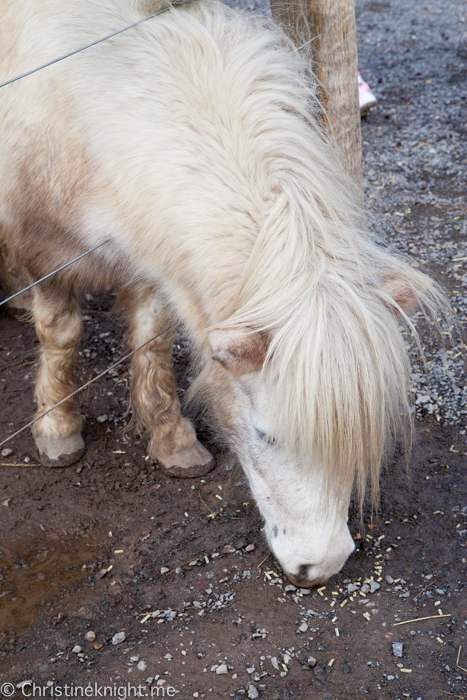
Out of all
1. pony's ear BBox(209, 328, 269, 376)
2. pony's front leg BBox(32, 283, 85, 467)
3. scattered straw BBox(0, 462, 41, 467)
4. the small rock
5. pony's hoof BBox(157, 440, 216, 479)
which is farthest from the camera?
scattered straw BBox(0, 462, 41, 467)

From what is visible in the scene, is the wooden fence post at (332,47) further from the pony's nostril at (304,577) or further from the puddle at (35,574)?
the puddle at (35,574)

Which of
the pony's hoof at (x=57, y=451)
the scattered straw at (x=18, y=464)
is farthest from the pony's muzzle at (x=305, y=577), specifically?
the scattered straw at (x=18, y=464)

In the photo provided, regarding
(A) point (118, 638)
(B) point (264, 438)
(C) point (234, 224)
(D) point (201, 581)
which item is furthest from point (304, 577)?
(C) point (234, 224)

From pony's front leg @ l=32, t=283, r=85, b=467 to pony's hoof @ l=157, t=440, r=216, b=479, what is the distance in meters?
0.48

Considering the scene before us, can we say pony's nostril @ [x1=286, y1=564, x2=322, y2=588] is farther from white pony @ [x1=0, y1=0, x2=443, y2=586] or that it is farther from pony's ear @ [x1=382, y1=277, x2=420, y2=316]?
pony's ear @ [x1=382, y1=277, x2=420, y2=316]

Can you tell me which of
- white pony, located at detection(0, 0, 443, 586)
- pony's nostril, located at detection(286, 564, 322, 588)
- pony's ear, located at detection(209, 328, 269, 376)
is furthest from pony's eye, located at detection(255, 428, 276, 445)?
pony's nostril, located at detection(286, 564, 322, 588)

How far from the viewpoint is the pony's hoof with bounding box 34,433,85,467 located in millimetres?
3379

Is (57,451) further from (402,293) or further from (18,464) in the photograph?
(402,293)

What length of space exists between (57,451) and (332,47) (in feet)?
7.60

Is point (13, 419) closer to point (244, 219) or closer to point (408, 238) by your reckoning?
point (244, 219)

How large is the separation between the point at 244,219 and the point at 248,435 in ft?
2.45

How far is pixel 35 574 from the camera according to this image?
287 centimetres

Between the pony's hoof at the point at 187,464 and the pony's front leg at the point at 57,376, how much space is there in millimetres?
481

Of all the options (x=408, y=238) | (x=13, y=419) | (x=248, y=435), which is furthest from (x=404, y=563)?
(x=408, y=238)
